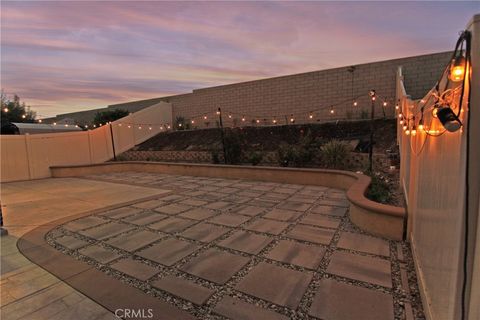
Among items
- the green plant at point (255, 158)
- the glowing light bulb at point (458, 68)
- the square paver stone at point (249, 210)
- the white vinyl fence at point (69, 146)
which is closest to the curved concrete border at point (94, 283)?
the glowing light bulb at point (458, 68)

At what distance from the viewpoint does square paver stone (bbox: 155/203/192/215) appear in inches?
172

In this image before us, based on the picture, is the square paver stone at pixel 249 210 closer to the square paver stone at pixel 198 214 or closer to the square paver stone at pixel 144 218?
the square paver stone at pixel 198 214

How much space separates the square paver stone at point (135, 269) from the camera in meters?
2.35

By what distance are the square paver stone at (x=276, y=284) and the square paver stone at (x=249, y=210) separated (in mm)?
1678

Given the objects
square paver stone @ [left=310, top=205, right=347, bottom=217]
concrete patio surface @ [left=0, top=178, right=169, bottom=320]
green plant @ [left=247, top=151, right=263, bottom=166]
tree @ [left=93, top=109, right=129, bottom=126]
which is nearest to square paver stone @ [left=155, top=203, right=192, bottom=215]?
concrete patio surface @ [left=0, top=178, right=169, bottom=320]

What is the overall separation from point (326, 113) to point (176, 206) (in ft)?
27.9

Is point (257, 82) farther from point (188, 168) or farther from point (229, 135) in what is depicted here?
point (188, 168)

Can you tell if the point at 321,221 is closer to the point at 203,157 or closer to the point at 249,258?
the point at 249,258

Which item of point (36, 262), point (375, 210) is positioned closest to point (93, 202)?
point (36, 262)

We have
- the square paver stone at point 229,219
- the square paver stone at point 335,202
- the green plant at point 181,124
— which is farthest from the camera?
the green plant at point 181,124

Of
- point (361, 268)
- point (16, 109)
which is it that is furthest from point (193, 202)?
point (16, 109)

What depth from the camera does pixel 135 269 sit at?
8.09 feet

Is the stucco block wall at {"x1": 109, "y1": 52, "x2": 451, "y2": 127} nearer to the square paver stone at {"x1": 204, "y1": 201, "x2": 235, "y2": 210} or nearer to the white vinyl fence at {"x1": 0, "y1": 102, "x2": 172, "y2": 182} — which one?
the white vinyl fence at {"x1": 0, "y1": 102, "x2": 172, "y2": 182}

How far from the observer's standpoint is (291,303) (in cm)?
189
